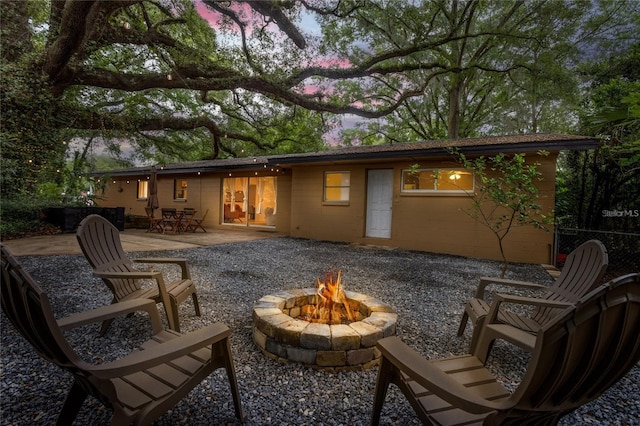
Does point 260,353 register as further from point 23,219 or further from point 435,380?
point 23,219

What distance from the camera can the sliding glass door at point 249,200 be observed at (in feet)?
44.4

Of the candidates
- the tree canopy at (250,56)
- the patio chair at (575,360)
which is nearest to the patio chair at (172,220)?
the tree canopy at (250,56)

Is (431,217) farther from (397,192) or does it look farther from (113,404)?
(113,404)

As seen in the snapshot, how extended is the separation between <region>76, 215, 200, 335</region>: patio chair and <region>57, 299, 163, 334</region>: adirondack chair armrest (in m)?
0.50

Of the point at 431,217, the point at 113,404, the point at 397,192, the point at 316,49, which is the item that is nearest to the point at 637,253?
the point at 431,217

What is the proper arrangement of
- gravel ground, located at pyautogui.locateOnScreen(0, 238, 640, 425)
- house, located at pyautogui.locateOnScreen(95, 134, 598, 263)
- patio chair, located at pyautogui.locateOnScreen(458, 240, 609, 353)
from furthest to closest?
house, located at pyautogui.locateOnScreen(95, 134, 598, 263)
patio chair, located at pyautogui.locateOnScreen(458, 240, 609, 353)
gravel ground, located at pyautogui.locateOnScreen(0, 238, 640, 425)

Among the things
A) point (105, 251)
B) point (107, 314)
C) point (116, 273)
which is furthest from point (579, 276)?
point (105, 251)

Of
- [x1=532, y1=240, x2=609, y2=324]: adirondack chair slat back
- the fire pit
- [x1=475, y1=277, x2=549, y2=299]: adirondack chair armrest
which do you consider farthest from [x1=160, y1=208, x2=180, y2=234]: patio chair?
[x1=532, y1=240, x2=609, y2=324]: adirondack chair slat back

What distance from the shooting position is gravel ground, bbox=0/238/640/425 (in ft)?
5.88

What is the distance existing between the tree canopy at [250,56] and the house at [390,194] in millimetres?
2384

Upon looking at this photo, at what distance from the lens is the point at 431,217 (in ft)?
26.5

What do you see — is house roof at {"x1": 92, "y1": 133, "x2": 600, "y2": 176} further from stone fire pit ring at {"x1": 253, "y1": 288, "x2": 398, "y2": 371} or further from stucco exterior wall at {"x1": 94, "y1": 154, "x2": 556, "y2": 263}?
stone fire pit ring at {"x1": 253, "y1": 288, "x2": 398, "y2": 371}

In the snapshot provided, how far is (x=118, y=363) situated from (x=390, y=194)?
829 cm

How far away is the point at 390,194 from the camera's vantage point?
8.91 m
